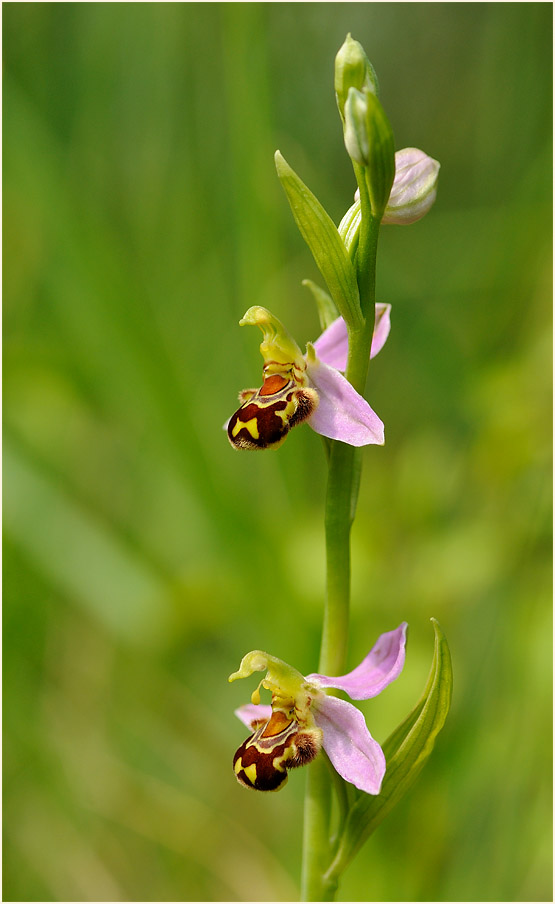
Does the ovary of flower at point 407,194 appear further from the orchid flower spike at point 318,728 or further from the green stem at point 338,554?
the orchid flower spike at point 318,728

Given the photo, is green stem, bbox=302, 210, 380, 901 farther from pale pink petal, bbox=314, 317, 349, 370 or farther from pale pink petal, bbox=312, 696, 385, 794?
pale pink petal, bbox=314, 317, 349, 370

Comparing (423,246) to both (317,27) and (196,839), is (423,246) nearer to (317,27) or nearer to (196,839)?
(317,27)

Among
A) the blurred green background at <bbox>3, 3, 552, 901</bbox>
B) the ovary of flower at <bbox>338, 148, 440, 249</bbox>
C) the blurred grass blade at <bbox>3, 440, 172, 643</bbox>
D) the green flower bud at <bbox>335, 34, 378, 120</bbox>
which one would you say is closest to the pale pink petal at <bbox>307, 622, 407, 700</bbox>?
the ovary of flower at <bbox>338, 148, 440, 249</bbox>

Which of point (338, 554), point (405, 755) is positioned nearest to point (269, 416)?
point (338, 554)

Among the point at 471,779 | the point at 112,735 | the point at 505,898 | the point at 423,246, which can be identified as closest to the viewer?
the point at 505,898

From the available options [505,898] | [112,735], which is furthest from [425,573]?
[112,735]

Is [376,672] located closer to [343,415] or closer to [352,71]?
[343,415]
